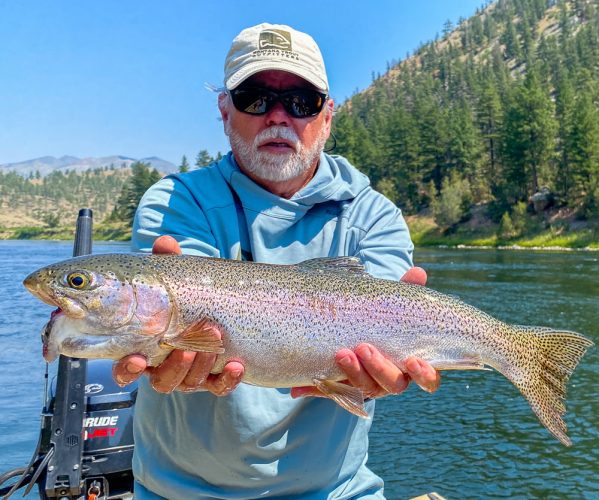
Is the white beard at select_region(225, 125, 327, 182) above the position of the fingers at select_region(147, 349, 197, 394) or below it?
above

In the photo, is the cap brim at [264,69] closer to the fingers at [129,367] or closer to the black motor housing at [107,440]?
the fingers at [129,367]

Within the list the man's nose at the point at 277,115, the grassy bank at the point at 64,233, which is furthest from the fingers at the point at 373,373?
the grassy bank at the point at 64,233

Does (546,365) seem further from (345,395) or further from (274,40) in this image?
(274,40)

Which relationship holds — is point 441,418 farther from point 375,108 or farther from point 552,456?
point 375,108

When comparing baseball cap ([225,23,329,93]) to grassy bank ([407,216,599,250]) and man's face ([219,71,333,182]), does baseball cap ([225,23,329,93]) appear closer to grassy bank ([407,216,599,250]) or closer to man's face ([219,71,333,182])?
man's face ([219,71,333,182])

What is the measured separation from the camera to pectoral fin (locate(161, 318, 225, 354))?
2871 millimetres

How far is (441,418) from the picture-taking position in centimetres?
1345

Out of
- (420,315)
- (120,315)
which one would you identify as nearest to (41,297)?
(120,315)

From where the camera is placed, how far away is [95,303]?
9.67ft

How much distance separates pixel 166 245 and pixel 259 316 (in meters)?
0.62

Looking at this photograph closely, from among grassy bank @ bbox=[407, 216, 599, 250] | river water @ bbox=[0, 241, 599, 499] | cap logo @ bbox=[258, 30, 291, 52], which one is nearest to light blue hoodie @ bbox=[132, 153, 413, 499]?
cap logo @ bbox=[258, 30, 291, 52]

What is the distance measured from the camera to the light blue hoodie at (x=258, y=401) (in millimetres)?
3133

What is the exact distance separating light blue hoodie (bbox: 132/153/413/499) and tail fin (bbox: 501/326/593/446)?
0.94 meters

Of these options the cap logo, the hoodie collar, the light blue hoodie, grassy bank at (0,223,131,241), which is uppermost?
the cap logo
